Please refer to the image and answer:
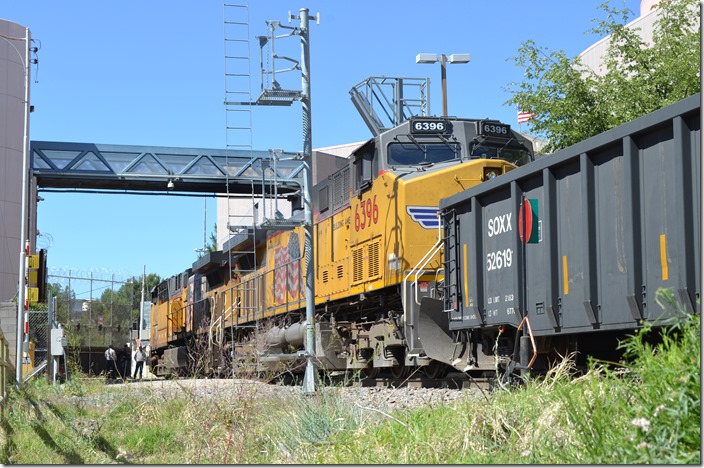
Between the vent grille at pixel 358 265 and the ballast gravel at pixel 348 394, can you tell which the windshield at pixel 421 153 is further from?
the ballast gravel at pixel 348 394

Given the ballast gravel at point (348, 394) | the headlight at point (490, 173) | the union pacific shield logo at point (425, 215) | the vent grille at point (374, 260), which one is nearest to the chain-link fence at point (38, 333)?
the ballast gravel at point (348, 394)

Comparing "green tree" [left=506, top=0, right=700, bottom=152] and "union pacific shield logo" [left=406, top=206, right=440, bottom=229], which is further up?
"green tree" [left=506, top=0, right=700, bottom=152]

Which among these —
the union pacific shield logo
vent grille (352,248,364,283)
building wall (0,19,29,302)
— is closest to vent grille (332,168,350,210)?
vent grille (352,248,364,283)

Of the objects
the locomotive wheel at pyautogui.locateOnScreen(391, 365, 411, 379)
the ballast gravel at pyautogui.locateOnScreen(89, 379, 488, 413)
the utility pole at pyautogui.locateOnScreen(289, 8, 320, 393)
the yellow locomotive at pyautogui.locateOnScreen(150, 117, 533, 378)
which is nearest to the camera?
the ballast gravel at pyautogui.locateOnScreen(89, 379, 488, 413)

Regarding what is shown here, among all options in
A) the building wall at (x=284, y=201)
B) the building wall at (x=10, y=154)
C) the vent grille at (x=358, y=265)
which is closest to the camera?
the vent grille at (x=358, y=265)

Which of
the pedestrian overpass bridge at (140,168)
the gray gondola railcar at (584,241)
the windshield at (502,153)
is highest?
the pedestrian overpass bridge at (140,168)

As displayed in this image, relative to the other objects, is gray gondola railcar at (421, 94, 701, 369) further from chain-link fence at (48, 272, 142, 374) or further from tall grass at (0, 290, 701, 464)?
chain-link fence at (48, 272, 142, 374)

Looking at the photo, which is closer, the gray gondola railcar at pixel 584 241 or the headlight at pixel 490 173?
the gray gondola railcar at pixel 584 241

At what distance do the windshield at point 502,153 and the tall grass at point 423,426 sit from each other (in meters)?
5.96

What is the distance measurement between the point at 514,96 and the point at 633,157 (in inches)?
557

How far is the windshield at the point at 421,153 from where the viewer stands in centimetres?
1498

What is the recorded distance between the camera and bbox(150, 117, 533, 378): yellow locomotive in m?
14.2

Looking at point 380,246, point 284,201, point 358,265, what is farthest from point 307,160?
point 284,201

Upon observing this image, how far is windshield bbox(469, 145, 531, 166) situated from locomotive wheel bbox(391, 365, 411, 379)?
389cm
